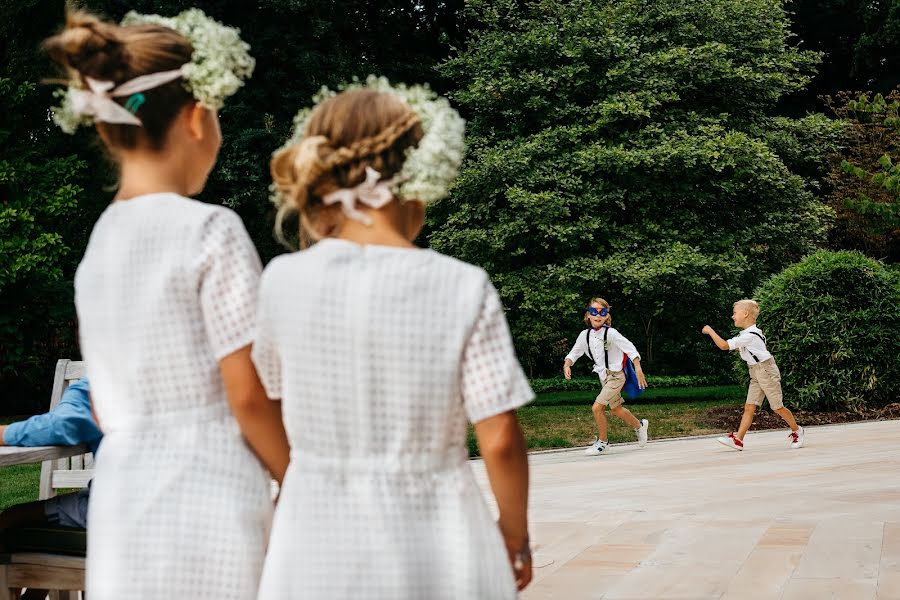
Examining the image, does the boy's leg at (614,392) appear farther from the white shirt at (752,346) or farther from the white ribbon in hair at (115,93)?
the white ribbon in hair at (115,93)

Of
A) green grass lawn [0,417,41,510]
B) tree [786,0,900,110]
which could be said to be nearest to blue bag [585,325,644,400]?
green grass lawn [0,417,41,510]

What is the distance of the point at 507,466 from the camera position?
2.02 metres

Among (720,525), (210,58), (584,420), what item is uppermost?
(210,58)

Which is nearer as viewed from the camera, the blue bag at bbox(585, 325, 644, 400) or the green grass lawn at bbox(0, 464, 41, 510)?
the green grass lawn at bbox(0, 464, 41, 510)

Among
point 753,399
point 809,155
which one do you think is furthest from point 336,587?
point 809,155

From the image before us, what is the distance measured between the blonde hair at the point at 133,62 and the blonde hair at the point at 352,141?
0.36 m

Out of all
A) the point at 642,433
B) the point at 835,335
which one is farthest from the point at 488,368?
the point at 835,335

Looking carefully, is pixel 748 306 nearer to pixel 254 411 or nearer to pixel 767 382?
pixel 767 382

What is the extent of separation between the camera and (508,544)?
6.99 feet

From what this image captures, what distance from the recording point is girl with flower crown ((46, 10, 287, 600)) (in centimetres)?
214

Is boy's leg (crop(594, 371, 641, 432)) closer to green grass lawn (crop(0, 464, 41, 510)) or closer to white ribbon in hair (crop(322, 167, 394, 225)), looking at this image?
green grass lawn (crop(0, 464, 41, 510))

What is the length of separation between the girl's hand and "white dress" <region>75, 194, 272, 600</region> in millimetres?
508

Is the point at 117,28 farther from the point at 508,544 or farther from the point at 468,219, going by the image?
the point at 468,219

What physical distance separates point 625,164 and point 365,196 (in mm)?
18533
